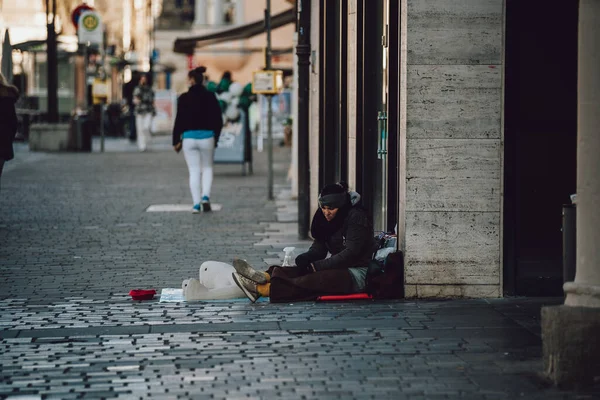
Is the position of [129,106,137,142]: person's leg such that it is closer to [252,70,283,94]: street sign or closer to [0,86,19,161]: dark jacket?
[252,70,283,94]: street sign

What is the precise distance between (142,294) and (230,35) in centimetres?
1741

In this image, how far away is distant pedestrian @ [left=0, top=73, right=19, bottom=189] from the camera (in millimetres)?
13562

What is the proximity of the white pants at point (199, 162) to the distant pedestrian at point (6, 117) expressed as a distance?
172 inches

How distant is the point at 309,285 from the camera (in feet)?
32.1

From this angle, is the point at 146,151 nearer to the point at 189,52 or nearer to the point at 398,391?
the point at 189,52

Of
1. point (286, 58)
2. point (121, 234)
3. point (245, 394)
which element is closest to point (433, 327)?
point (245, 394)

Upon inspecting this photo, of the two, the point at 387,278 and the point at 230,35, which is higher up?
the point at 230,35

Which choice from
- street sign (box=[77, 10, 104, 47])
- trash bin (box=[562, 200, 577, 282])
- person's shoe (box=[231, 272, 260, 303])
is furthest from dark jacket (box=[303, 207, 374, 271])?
street sign (box=[77, 10, 104, 47])

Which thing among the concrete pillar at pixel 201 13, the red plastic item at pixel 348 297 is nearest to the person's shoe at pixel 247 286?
the red plastic item at pixel 348 297

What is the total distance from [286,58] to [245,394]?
48.6 meters

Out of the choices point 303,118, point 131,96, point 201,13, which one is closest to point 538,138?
point 303,118

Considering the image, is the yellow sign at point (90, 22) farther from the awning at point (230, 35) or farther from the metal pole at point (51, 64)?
the awning at point (230, 35)

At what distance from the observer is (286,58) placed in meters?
54.9

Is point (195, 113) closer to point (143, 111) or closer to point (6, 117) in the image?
point (6, 117)
